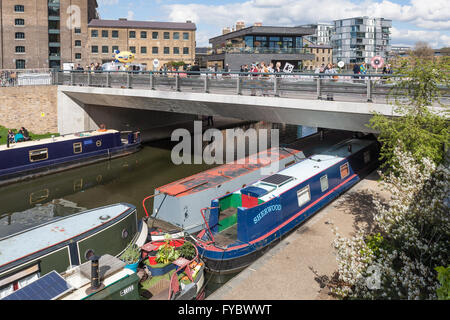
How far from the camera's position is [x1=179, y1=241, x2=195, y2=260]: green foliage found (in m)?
10.7

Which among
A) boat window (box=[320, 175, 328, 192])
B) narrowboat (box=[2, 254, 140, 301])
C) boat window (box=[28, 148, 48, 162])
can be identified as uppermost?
boat window (box=[28, 148, 48, 162])

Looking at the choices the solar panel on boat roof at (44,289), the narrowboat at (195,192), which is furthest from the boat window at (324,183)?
the solar panel on boat roof at (44,289)

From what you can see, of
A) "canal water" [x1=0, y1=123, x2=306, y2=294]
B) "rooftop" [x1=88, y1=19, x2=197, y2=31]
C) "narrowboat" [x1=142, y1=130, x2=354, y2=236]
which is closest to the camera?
"narrowboat" [x1=142, y1=130, x2=354, y2=236]

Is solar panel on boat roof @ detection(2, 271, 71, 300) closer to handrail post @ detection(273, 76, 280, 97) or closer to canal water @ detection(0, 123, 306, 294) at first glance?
canal water @ detection(0, 123, 306, 294)

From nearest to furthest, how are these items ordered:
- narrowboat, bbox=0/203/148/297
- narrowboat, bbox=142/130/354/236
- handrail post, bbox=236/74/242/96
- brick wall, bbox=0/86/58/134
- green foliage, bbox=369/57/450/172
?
narrowboat, bbox=0/203/148/297 < green foliage, bbox=369/57/450/172 < narrowboat, bbox=142/130/354/236 < handrail post, bbox=236/74/242/96 < brick wall, bbox=0/86/58/134

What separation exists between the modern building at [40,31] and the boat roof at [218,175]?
48.8m

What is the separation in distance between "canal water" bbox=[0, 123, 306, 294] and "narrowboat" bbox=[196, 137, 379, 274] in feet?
18.3

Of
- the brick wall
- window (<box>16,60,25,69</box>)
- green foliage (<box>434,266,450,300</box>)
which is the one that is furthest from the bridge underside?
window (<box>16,60,25,69</box>)

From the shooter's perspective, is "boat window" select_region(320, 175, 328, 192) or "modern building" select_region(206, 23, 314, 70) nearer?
"boat window" select_region(320, 175, 328, 192)

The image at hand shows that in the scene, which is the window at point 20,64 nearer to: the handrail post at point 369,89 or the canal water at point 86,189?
the canal water at point 86,189

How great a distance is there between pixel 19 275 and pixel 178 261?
377 centimetres

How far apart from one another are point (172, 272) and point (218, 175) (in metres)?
5.67
